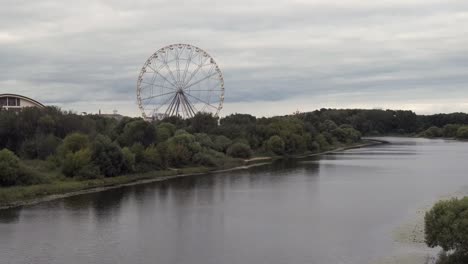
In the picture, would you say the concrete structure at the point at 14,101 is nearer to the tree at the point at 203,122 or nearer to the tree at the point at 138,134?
the tree at the point at 138,134

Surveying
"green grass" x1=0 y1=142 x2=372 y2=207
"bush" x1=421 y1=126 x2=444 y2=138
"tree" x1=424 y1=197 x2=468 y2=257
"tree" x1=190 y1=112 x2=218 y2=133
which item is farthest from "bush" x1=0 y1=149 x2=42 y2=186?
"bush" x1=421 y1=126 x2=444 y2=138

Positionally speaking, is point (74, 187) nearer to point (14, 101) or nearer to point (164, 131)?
point (164, 131)

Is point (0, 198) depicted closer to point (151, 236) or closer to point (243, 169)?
point (151, 236)

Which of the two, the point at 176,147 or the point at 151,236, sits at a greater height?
the point at 176,147

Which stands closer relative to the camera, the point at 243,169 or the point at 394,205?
the point at 394,205

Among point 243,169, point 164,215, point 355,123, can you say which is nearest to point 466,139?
point 355,123
